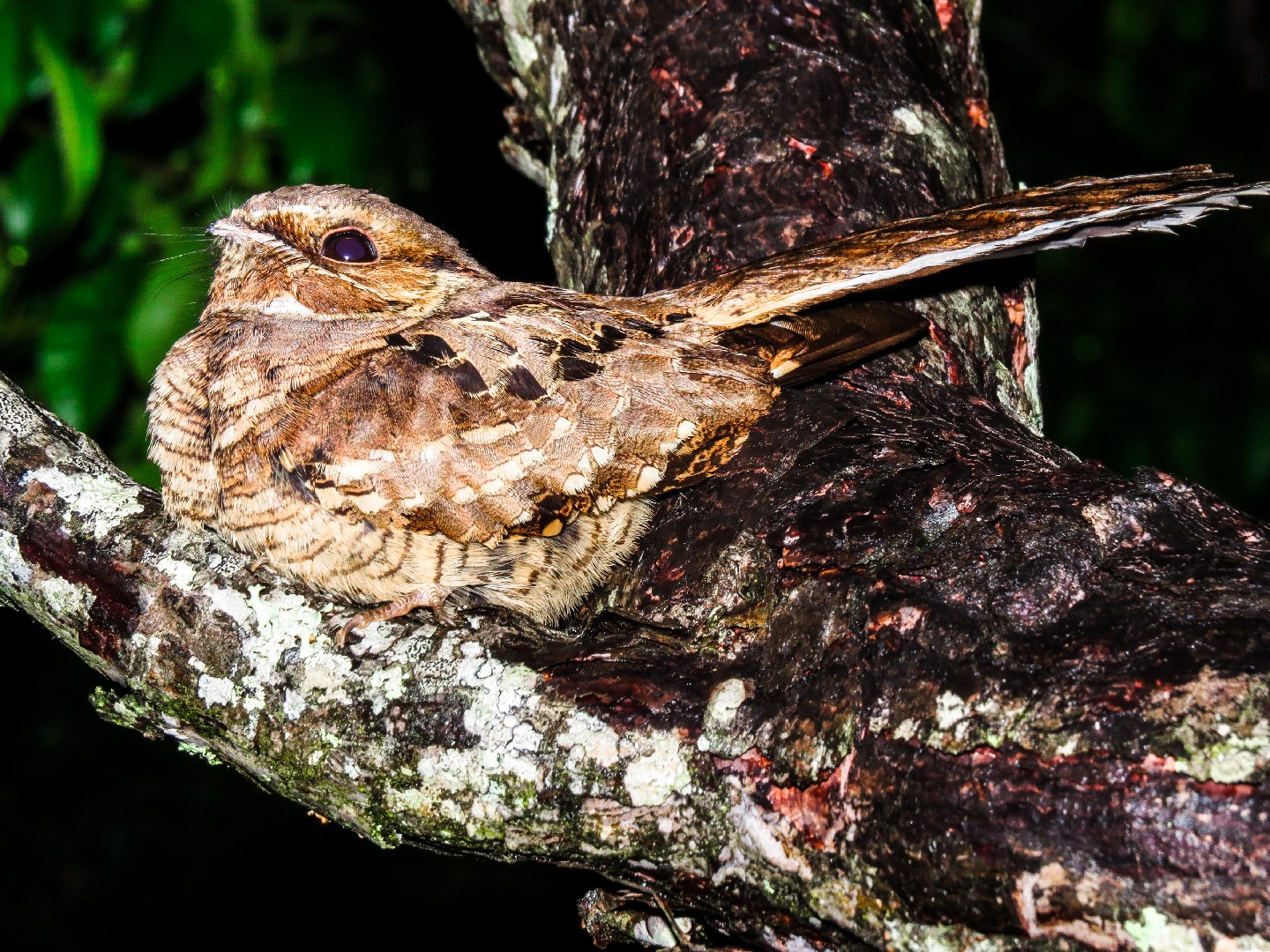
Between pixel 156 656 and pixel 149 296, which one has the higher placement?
pixel 149 296

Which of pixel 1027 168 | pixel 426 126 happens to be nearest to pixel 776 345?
pixel 426 126

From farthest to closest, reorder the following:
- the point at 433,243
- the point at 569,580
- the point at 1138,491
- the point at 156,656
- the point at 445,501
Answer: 1. the point at 433,243
2. the point at 569,580
3. the point at 445,501
4. the point at 156,656
5. the point at 1138,491

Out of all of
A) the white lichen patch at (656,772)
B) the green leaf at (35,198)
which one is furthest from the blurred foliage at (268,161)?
the white lichen patch at (656,772)

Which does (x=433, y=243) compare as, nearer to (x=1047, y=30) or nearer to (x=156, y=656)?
(x=156, y=656)

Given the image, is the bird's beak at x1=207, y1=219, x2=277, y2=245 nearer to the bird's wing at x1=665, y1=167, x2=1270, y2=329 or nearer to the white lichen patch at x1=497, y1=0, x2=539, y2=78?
the bird's wing at x1=665, y1=167, x2=1270, y2=329

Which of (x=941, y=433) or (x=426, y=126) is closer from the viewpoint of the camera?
(x=941, y=433)

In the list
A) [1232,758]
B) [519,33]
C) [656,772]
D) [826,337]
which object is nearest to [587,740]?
[656,772]

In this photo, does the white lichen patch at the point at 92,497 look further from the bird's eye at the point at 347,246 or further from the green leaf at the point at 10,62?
the green leaf at the point at 10,62

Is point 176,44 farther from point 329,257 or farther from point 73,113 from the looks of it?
point 329,257
